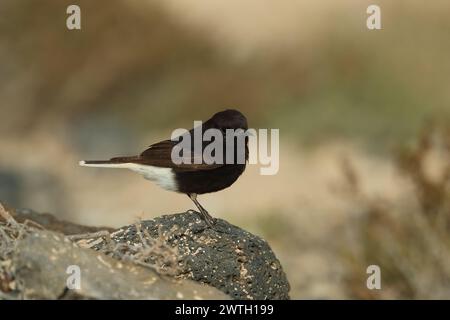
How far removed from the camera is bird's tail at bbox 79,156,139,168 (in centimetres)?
480

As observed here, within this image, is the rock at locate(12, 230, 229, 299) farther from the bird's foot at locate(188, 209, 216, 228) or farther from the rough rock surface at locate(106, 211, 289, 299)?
the bird's foot at locate(188, 209, 216, 228)

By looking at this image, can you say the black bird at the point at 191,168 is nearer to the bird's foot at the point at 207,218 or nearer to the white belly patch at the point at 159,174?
the white belly patch at the point at 159,174

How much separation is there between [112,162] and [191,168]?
0.47 m

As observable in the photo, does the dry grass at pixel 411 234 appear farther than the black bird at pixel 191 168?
Yes

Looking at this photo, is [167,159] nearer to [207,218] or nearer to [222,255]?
[207,218]

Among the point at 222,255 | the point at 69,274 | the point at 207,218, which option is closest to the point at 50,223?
the point at 207,218

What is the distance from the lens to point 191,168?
5023mm

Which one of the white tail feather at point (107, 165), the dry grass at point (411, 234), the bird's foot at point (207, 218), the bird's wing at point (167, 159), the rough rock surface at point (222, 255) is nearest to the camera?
the rough rock surface at point (222, 255)

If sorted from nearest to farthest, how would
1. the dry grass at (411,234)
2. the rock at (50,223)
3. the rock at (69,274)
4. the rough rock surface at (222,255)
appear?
1. the rock at (69,274)
2. the rough rock surface at (222,255)
3. the rock at (50,223)
4. the dry grass at (411,234)

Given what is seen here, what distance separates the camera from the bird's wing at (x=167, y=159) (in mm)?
5016

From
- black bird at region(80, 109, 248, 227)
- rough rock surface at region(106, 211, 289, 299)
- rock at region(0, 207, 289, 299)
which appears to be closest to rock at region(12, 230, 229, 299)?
rock at region(0, 207, 289, 299)

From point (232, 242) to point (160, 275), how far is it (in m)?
0.96

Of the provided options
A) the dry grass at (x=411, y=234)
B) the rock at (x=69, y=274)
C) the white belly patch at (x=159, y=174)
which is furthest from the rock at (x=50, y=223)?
the dry grass at (x=411, y=234)

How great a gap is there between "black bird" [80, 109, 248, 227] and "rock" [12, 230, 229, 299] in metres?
1.49
